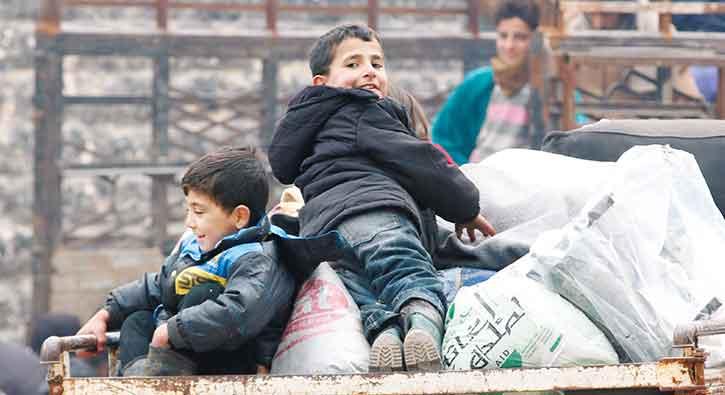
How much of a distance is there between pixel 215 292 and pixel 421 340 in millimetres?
530

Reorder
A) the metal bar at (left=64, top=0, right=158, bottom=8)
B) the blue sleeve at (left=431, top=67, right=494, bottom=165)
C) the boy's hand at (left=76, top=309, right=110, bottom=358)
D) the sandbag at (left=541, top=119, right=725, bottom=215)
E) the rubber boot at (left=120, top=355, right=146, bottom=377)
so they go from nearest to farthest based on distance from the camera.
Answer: the rubber boot at (left=120, top=355, right=146, bottom=377), the boy's hand at (left=76, top=309, right=110, bottom=358), the sandbag at (left=541, top=119, right=725, bottom=215), the blue sleeve at (left=431, top=67, right=494, bottom=165), the metal bar at (left=64, top=0, right=158, bottom=8)

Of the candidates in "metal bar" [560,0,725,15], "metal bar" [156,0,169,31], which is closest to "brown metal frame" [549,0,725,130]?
"metal bar" [560,0,725,15]

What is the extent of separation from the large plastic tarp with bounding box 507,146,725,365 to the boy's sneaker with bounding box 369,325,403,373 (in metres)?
0.34

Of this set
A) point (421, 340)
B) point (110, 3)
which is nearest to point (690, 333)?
point (421, 340)

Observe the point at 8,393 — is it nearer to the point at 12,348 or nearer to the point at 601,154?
the point at 12,348

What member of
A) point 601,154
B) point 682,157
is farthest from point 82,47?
point 682,157

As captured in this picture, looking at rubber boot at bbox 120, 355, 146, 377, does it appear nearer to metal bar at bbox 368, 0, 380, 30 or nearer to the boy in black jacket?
the boy in black jacket

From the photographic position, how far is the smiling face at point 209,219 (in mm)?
3660

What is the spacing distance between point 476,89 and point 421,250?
4.63m

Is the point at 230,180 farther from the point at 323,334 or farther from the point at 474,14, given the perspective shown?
the point at 474,14

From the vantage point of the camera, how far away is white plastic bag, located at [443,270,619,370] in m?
3.26

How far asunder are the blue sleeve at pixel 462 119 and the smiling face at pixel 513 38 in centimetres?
45

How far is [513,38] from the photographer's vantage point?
8688mm

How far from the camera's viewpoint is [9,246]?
13039mm
